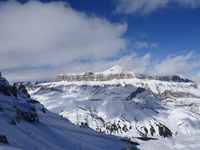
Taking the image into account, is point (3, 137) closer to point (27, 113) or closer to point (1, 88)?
point (27, 113)

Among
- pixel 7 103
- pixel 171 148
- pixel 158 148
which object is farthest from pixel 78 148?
pixel 171 148

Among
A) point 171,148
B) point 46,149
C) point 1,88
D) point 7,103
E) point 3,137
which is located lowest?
point 171,148

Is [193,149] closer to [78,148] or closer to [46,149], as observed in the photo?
[78,148]

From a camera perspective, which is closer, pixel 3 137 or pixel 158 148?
pixel 3 137

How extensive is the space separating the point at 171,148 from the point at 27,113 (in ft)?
99.1

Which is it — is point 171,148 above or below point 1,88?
below

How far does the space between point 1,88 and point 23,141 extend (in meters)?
20.3

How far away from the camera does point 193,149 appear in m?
33.1

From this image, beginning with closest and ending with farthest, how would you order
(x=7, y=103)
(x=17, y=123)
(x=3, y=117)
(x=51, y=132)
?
(x=3, y=117) < (x=17, y=123) < (x=51, y=132) < (x=7, y=103)

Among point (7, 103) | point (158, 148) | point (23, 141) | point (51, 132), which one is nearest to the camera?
point (23, 141)

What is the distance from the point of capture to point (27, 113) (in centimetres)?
2852

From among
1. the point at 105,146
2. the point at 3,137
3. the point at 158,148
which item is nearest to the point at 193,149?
the point at 158,148

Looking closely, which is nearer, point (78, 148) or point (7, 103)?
point (78, 148)

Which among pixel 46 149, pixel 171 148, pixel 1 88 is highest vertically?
pixel 1 88
